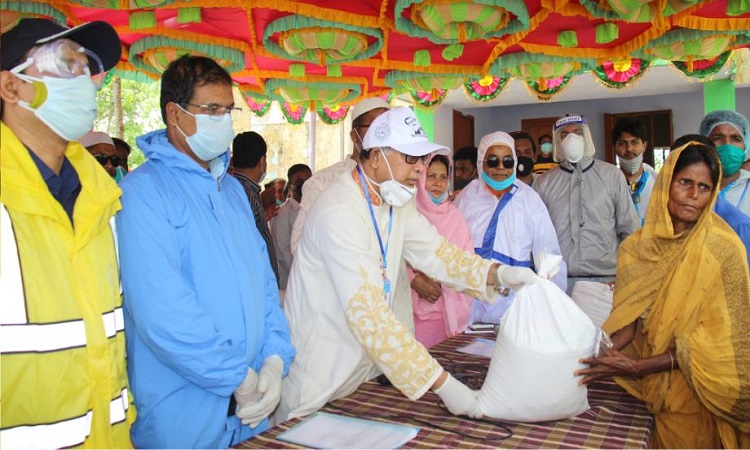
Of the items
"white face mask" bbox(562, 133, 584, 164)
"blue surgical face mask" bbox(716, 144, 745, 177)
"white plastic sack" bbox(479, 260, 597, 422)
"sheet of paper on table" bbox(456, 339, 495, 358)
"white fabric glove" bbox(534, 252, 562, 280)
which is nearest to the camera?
"white plastic sack" bbox(479, 260, 597, 422)

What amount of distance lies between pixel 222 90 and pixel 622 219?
3033mm

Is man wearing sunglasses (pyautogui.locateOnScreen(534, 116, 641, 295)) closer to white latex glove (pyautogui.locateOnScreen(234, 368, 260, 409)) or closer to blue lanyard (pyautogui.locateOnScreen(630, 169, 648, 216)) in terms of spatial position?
blue lanyard (pyautogui.locateOnScreen(630, 169, 648, 216))

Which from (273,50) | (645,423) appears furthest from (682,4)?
(645,423)

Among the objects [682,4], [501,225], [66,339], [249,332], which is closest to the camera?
[66,339]

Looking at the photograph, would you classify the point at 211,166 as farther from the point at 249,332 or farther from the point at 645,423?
the point at 645,423

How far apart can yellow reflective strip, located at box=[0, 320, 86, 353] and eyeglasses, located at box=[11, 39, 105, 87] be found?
58cm

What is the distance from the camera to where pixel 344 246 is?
194 centimetres

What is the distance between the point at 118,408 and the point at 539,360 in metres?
1.14

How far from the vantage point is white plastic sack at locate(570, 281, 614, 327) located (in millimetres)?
2766

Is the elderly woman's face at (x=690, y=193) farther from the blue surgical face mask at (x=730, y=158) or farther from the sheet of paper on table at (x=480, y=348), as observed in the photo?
the blue surgical face mask at (x=730, y=158)

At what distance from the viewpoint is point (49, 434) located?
136cm

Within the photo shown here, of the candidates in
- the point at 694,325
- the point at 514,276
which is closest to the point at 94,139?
the point at 514,276

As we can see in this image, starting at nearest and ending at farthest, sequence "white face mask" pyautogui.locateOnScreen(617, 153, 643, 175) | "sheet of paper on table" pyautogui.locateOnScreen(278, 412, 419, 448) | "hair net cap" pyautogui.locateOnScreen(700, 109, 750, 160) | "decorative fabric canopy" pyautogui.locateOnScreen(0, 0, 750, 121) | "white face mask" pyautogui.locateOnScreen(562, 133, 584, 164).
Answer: "sheet of paper on table" pyautogui.locateOnScreen(278, 412, 419, 448) < "hair net cap" pyautogui.locateOnScreen(700, 109, 750, 160) < "white face mask" pyautogui.locateOnScreen(562, 133, 584, 164) < "white face mask" pyautogui.locateOnScreen(617, 153, 643, 175) < "decorative fabric canopy" pyautogui.locateOnScreen(0, 0, 750, 121)

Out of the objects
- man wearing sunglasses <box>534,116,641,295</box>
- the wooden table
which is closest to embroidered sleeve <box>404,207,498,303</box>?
the wooden table
